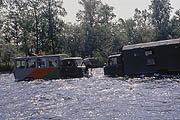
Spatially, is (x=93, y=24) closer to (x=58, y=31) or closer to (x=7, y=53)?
(x=58, y=31)

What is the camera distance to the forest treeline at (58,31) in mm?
59562

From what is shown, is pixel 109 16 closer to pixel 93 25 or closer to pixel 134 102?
pixel 93 25

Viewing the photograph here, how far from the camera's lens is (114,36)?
67.1 m

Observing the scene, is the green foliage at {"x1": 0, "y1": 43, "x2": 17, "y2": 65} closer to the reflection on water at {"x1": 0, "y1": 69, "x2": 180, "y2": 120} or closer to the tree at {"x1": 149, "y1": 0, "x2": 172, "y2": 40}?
the tree at {"x1": 149, "y1": 0, "x2": 172, "y2": 40}

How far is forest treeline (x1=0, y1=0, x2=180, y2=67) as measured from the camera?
5956cm

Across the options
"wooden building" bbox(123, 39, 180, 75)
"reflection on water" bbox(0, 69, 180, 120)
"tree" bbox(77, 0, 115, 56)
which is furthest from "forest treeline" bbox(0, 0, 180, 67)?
"reflection on water" bbox(0, 69, 180, 120)

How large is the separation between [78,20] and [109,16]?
29.6ft

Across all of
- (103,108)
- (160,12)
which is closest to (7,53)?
(160,12)

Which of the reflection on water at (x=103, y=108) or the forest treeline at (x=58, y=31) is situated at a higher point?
the forest treeline at (x=58, y=31)

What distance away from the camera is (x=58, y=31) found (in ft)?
202

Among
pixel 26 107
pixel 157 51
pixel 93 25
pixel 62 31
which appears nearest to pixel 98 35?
pixel 93 25

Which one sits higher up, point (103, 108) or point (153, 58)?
point (153, 58)

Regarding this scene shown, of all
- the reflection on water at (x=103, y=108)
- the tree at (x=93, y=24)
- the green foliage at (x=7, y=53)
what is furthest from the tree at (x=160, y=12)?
the reflection on water at (x=103, y=108)

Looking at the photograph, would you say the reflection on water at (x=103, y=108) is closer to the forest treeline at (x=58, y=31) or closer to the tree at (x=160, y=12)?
the forest treeline at (x=58, y=31)
